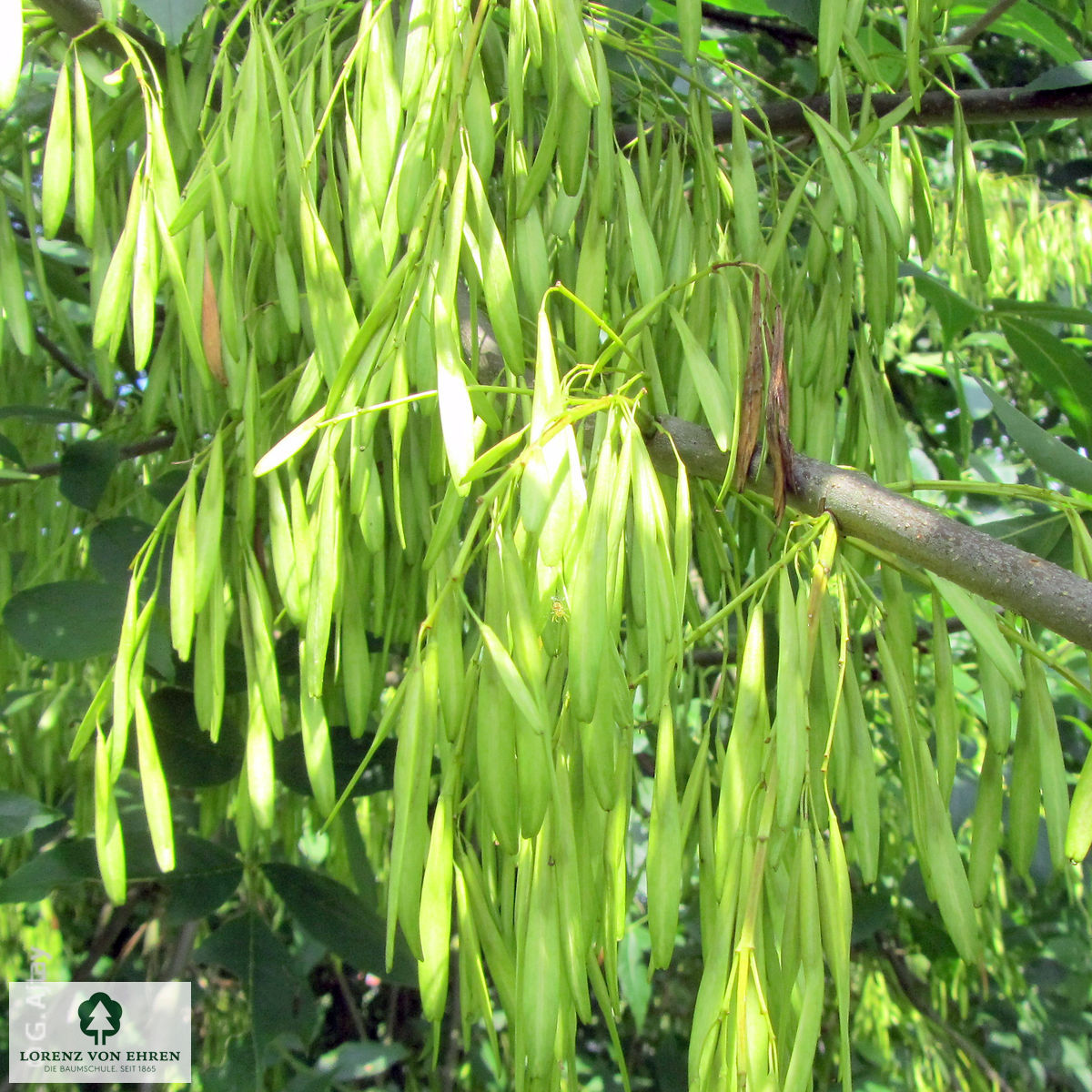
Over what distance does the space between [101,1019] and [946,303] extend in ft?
3.66

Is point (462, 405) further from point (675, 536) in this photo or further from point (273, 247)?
point (273, 247)

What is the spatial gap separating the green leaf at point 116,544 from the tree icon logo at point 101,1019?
19.0 inches

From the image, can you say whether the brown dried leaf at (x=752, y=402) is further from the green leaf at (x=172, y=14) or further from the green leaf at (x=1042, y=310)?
the green leaf at (x=1042, y=310)

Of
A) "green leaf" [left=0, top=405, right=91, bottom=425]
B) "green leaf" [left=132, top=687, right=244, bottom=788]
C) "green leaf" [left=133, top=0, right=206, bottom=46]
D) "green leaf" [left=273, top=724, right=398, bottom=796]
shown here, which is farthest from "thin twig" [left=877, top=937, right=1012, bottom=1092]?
"green leaf" [left=133, top=0, right=206, bottom=46]

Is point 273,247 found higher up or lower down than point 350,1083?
higher up

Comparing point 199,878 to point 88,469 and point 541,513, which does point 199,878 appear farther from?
point 541,513

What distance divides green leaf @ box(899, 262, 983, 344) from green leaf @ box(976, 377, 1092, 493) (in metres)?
0.25

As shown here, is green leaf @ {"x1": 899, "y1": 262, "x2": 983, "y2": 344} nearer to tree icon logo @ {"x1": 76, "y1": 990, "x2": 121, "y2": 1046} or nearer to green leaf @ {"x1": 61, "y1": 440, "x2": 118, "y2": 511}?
green leaf @ {"x1": 61, "y1": 440, "x2": 118, "y2": 511}

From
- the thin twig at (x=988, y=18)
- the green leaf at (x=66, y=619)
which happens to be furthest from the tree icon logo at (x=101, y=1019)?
the thin twig at (x=988, y=18)

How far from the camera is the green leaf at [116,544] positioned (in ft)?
2.70

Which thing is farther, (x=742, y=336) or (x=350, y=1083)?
(x=350, y=1083)

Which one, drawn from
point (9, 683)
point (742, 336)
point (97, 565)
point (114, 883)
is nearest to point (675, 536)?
point (742, 336)

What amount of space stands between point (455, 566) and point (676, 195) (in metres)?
0.34

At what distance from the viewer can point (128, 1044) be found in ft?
3.28
